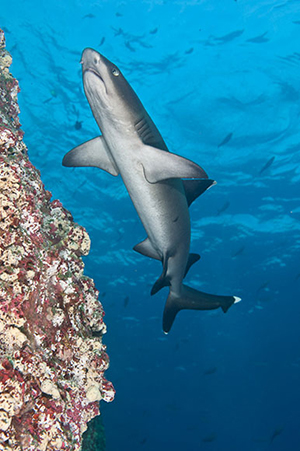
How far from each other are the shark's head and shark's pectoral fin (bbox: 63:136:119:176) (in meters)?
0.66

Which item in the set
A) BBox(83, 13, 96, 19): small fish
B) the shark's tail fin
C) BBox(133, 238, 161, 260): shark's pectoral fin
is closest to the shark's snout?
BBox(133, 238, 161, 260): shark's pectoral fin

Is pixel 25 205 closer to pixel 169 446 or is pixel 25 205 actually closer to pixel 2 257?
pixel 2 257

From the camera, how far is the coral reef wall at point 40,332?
2.23 meters

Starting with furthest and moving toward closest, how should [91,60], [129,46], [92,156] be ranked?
[129,46], [92,156], [91,60]

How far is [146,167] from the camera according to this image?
360 cm

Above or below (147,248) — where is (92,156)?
above

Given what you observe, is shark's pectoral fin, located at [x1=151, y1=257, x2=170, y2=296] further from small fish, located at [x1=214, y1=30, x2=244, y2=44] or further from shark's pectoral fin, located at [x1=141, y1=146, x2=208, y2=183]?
small fish, located at [x1=214, y1=30, x2=244, y2=44]

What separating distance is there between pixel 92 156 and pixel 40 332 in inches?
99.1

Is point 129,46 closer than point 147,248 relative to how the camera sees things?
No

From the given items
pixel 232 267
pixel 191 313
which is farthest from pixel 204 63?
pixel 191 313

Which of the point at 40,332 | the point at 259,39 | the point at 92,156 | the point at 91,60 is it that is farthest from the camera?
the point at 259,39

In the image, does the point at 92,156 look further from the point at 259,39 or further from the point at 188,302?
the point at 259,39

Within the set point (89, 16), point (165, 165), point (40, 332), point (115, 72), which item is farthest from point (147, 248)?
point (89, 16)

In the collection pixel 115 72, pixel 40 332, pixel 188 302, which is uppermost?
pixel 115 72
